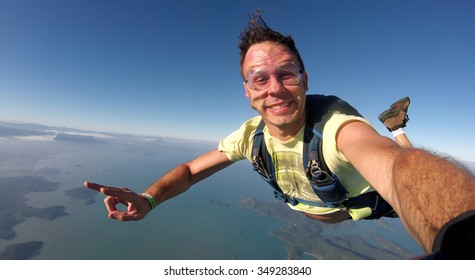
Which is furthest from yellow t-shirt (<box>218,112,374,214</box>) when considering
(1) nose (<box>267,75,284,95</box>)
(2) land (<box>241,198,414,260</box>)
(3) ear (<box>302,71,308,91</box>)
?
(2) land (<box>241,198,414,260</box>)

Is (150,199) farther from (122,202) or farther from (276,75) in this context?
(276,75)

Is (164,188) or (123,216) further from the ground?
(164,188)

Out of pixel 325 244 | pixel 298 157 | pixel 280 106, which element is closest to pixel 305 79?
pixel 280 106

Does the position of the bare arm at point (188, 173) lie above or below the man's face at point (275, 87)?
below

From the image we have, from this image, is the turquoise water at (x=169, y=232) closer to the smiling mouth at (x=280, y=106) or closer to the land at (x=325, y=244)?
the land at (x=325, y=244)

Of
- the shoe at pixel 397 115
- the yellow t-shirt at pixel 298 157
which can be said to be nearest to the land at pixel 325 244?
the shoe at pixel 397 115

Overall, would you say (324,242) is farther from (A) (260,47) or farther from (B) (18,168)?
(B) (18,168)

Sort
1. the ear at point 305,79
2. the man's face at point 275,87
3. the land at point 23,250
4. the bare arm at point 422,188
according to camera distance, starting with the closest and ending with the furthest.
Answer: the bare arm at point 422,188 < the man's face at point 275,87 < the ear at point 305,79 < the land at point 23,250
